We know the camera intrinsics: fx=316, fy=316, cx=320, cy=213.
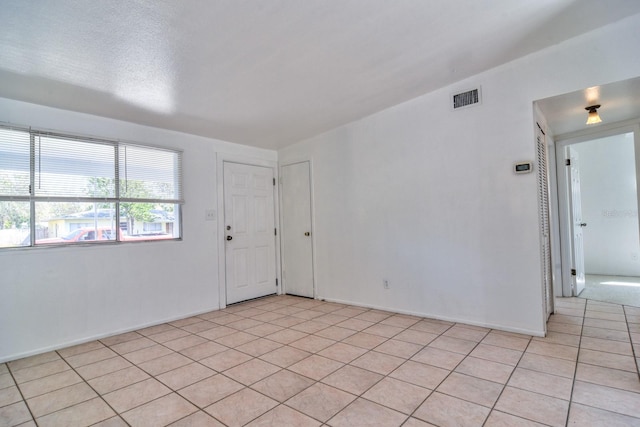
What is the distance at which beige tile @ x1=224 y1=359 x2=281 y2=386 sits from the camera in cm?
228

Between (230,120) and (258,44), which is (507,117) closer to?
(258,44)

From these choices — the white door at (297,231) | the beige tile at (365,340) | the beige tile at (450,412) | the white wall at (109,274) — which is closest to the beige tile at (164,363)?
the white wall at (109,274)

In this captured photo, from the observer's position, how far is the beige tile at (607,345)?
2.52 metres

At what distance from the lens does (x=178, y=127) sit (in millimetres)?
3703

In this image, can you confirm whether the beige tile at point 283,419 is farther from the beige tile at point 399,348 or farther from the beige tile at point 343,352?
the beige tile at point 399,348

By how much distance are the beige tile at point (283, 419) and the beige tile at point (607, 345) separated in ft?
7.97

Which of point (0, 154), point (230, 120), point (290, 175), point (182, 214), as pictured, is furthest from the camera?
point (290, 175)

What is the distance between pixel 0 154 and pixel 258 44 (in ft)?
7.99

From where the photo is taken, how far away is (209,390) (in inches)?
84.4

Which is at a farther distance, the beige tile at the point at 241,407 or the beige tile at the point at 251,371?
the beige tile at the point at 251,371

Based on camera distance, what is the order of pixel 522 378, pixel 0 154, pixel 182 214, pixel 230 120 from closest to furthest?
pixel 522 378 → pixel 0 154 → pixel 230 120 → pixel 182 214

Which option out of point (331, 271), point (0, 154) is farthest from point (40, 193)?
point (331, 271)

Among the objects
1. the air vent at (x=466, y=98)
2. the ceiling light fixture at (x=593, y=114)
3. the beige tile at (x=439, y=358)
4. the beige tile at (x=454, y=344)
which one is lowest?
the beige tile at (x=439, y=358)

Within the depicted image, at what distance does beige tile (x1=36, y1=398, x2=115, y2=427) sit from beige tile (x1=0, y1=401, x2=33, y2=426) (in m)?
0.10
